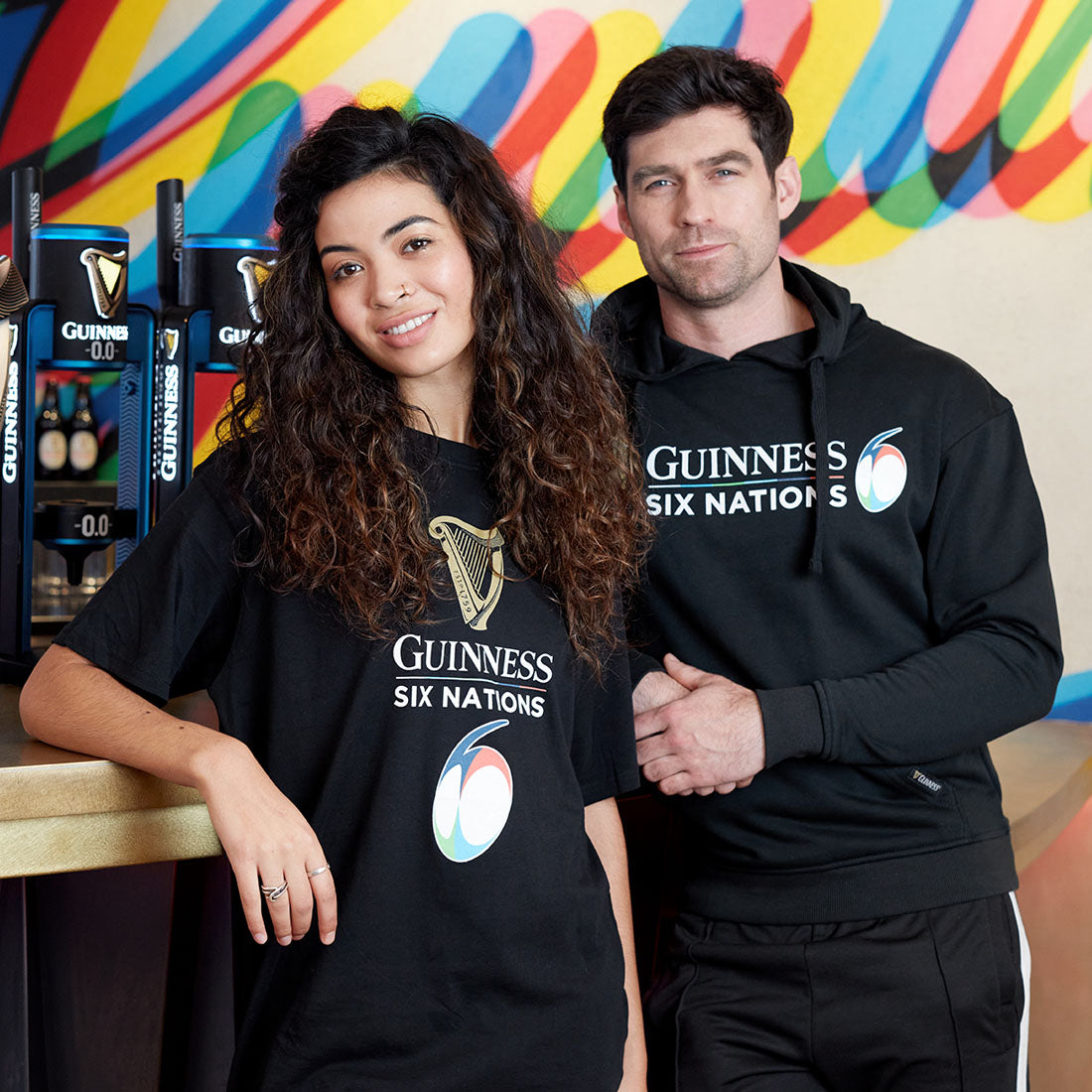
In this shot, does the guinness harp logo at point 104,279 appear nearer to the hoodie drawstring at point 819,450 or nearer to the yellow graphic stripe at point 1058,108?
the hoodie drawstring at point 819,450

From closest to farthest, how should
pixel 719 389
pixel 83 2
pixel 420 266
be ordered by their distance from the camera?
pixel 420 266, pixel 719 389, pixel 83 2

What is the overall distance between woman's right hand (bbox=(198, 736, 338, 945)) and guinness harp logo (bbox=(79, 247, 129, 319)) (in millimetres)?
871

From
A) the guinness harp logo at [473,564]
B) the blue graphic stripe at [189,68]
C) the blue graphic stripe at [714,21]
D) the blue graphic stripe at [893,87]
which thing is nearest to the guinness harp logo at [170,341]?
the guinness harp logo at [473,564]

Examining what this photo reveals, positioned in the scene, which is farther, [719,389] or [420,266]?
[719,389]

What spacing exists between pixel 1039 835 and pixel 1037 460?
150 centimetres

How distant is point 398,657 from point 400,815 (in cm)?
13

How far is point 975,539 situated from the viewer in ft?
4.74

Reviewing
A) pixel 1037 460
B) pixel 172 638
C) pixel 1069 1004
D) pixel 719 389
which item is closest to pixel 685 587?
pixel 719 389

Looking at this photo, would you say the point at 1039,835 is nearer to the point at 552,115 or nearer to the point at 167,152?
the point at 552,115

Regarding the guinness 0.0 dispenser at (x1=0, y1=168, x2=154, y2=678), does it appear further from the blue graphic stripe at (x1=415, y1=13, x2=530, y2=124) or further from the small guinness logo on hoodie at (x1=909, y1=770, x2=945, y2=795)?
the blue graphic stripe at (x1=415, y1=13, x2=530, y2=124)

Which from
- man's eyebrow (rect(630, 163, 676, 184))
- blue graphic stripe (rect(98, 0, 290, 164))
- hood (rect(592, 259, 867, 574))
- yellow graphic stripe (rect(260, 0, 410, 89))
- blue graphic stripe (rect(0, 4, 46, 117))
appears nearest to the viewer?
hood (rect(592, 259, 867, 574))

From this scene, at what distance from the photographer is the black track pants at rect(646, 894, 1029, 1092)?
139 centimetres

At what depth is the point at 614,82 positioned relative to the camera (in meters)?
3.06

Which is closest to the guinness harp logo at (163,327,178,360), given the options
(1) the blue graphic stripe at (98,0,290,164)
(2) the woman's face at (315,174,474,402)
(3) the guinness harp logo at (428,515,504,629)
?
(2) the woman's face at (315,174,474,402)
